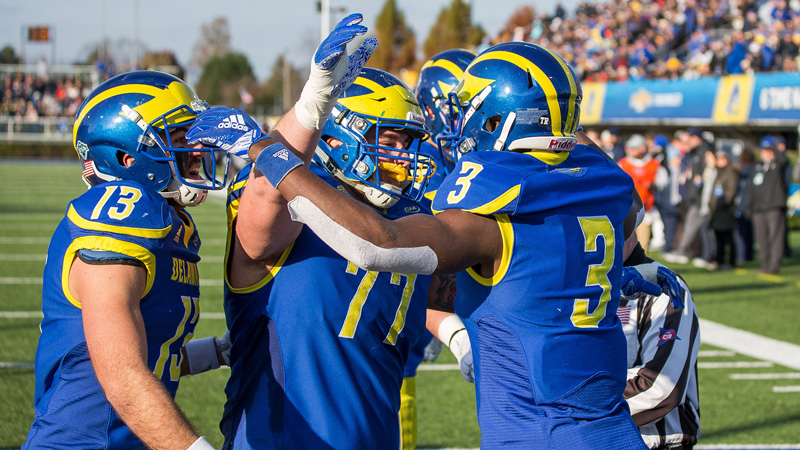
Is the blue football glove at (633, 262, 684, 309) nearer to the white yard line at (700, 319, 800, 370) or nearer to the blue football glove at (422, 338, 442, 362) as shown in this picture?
the blue football glove at (422, 338, 442, 362)

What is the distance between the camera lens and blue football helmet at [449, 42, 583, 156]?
2508 mm

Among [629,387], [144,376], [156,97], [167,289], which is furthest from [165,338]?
[629,387]

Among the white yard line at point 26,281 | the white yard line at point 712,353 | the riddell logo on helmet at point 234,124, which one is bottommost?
the white yard line at point 26,281

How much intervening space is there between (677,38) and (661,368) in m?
24.7

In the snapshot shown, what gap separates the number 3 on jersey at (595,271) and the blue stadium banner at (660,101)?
61.0ft

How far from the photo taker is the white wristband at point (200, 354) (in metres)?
3.06

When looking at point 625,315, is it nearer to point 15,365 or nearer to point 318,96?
point 318,96

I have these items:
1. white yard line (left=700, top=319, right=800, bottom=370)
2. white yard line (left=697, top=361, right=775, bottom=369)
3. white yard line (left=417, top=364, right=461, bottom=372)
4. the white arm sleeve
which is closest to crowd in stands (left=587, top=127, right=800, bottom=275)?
white yard line (left=700, top=319, right=800, bottom=370)

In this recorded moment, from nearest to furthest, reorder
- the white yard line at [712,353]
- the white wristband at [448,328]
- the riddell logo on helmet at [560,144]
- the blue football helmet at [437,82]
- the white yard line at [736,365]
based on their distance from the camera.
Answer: the riddell logo on helmet at [560,144] < the white wristband at [448,328] < the blue football helmet at [437,82] < the white yard line at [736,365] < the white yard line at [712,353]

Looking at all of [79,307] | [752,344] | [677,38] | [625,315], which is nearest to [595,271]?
[625,315]

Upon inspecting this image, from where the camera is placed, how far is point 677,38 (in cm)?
2542

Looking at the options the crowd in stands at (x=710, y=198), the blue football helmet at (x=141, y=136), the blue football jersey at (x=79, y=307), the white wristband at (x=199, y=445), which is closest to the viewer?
the white wristband at (x=199, y=445)

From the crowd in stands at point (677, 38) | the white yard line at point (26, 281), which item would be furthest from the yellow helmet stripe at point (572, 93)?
the crowd in stands at point (677, 38)

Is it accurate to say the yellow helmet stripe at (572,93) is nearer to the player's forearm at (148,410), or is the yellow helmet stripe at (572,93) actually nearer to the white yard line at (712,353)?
the player's forearm at (148,410)
